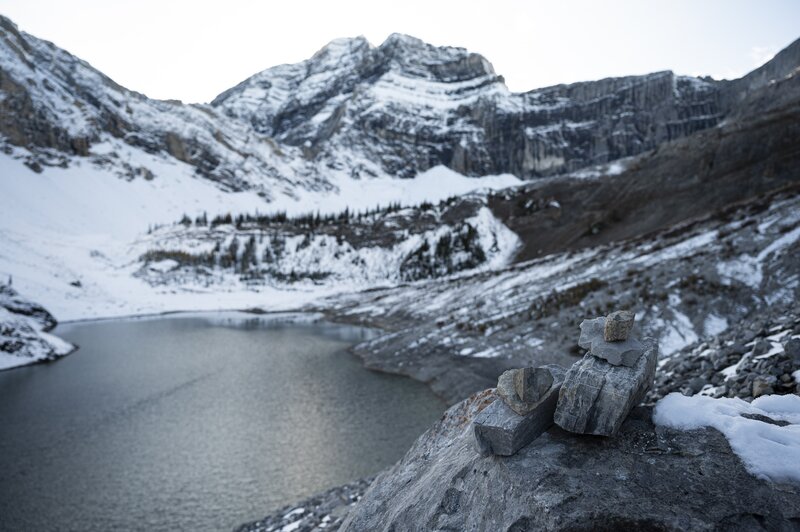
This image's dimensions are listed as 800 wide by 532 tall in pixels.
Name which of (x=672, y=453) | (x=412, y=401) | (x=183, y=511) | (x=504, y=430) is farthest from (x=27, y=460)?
(x=672, y=453)

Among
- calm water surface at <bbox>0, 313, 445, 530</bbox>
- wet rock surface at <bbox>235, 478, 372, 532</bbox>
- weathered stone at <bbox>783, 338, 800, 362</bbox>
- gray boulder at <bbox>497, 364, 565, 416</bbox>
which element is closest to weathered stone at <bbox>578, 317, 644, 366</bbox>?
gray boulder at <bbox>497, 364, 565, 416</bbox>

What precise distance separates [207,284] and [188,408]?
104468mm

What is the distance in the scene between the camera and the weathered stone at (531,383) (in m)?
6.59

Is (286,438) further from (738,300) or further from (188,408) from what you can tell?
(738,300)

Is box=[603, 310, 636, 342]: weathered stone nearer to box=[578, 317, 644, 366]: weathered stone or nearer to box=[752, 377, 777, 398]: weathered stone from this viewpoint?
box=[578, 317, 644, 366]: weathered stone

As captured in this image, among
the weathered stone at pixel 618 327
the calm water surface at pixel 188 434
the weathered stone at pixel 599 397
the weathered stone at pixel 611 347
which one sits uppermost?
the weathered stone at pixel 618 327

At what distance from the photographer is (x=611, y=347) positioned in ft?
23.5

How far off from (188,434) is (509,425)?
2796cm

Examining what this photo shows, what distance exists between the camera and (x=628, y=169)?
120312 millimetres

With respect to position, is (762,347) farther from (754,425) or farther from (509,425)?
(509,425)


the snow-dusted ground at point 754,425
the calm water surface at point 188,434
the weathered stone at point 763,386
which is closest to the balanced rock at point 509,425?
the snow-dusted ground at point 754,425

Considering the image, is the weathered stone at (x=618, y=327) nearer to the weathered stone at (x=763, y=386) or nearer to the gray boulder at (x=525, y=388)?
the gray boulder at (x=525, y=388)

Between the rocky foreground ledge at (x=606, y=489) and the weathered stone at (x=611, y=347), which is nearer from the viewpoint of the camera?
the rocky foreground ledge at (x=606, y=489)

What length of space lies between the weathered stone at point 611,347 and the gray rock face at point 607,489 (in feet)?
2.98
